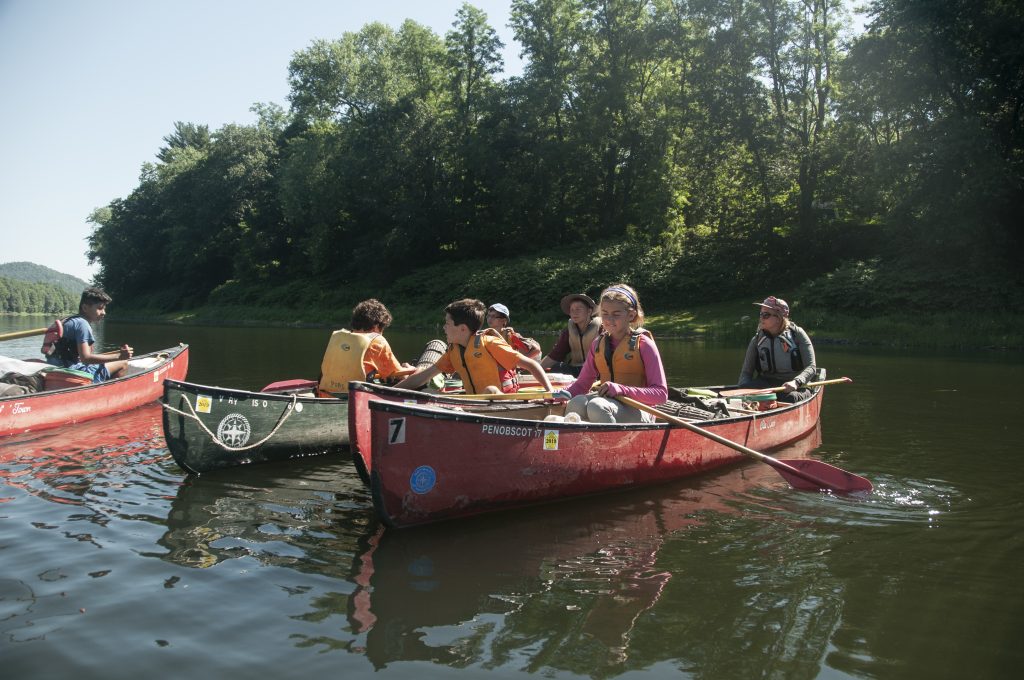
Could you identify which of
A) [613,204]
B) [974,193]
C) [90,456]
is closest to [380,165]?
[613,204]

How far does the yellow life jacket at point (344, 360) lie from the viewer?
8.15m

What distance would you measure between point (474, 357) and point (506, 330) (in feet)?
11.1

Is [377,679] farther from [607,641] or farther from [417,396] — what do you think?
[417,396]

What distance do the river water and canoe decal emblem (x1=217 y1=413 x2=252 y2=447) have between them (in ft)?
0.98

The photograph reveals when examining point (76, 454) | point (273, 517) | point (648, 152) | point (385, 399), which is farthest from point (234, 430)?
point (648, 152)

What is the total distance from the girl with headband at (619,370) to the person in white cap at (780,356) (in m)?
3.03

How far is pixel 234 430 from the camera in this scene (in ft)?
24.3

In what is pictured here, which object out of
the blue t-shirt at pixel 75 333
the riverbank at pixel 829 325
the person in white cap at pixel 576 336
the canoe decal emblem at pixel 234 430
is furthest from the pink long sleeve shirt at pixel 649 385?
the riverbank at pixel 829 325

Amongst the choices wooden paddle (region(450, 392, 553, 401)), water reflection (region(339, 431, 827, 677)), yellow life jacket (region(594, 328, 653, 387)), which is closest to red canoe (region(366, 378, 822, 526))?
water reflection (region(339, 431, 827, 677))

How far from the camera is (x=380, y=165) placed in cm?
4400

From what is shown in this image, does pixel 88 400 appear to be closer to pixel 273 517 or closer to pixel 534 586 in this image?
pixel 273 517

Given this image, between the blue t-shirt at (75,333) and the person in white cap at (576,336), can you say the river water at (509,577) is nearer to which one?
the blue t-shirt at (75,333)

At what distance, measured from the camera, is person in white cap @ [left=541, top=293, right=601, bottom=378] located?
1009cm

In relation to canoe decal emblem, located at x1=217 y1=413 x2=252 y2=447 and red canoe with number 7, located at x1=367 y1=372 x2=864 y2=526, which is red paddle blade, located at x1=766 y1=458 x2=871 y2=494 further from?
canoe decal emblem, located at x1=217 y1=413 x2=252 y2=447
